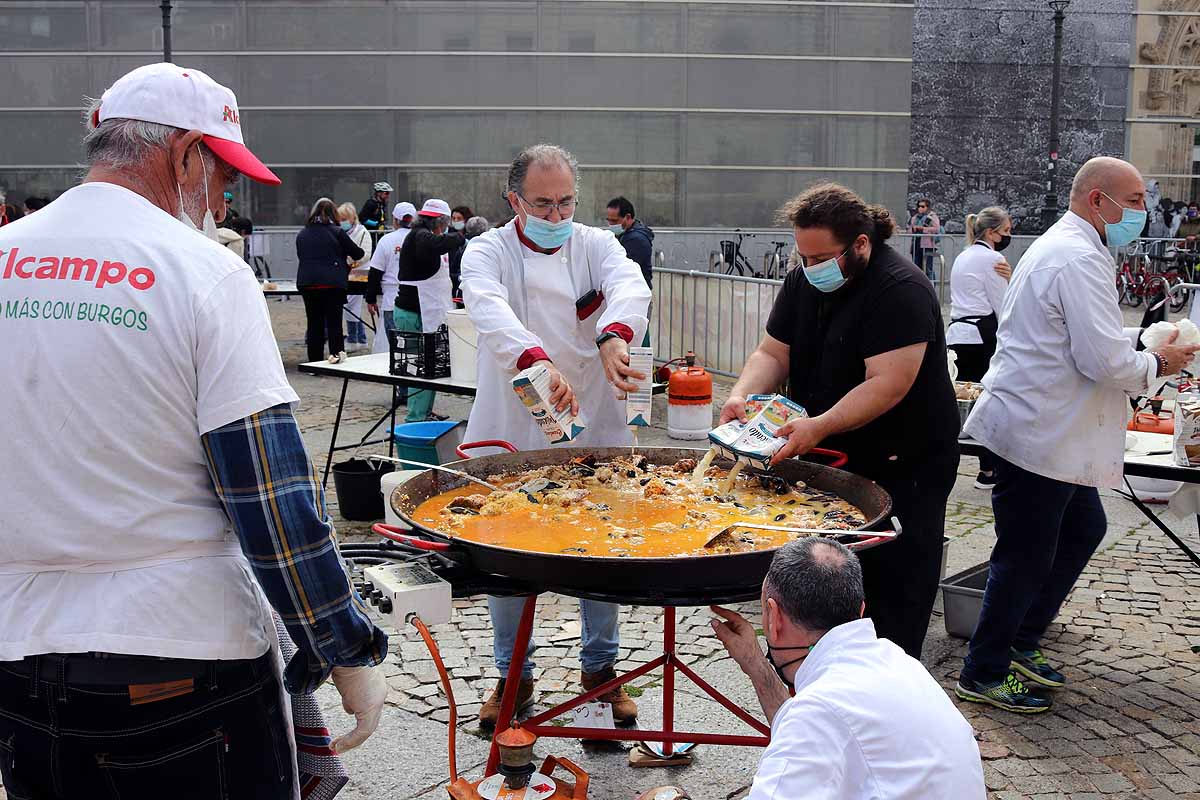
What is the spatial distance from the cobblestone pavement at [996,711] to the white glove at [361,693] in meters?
1.66

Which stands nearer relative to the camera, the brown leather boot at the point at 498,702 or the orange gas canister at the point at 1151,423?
the brown leather boot at the point at 498,702

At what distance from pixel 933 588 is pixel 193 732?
2718 mm

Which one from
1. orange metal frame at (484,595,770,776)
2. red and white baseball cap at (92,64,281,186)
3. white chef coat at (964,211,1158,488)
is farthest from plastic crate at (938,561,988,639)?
red and white baseball cap at (92,64,281,186)

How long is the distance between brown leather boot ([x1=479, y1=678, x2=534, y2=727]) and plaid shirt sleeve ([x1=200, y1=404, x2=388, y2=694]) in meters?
2.35

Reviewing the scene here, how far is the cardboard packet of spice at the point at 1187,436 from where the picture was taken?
4934mm

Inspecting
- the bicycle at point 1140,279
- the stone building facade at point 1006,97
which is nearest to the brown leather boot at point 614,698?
the bicycle at point 1140,279

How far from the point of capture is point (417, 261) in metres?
11.0

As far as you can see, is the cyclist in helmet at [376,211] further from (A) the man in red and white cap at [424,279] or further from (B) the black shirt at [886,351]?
(B) the black shirt at [886,351]

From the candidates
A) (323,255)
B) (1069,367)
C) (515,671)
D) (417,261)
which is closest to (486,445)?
(515,671)

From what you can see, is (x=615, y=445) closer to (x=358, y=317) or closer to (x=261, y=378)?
(x=261, y=378)

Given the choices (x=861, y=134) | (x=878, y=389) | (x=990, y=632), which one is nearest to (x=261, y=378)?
(x=878, y=389)

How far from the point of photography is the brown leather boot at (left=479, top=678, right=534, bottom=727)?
458 centimetres

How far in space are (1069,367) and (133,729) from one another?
3.73 metres

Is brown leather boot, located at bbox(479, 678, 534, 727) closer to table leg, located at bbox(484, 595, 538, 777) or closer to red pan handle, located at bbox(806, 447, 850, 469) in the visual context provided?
table leg, located at bbox(484, 595, 538, 777)
